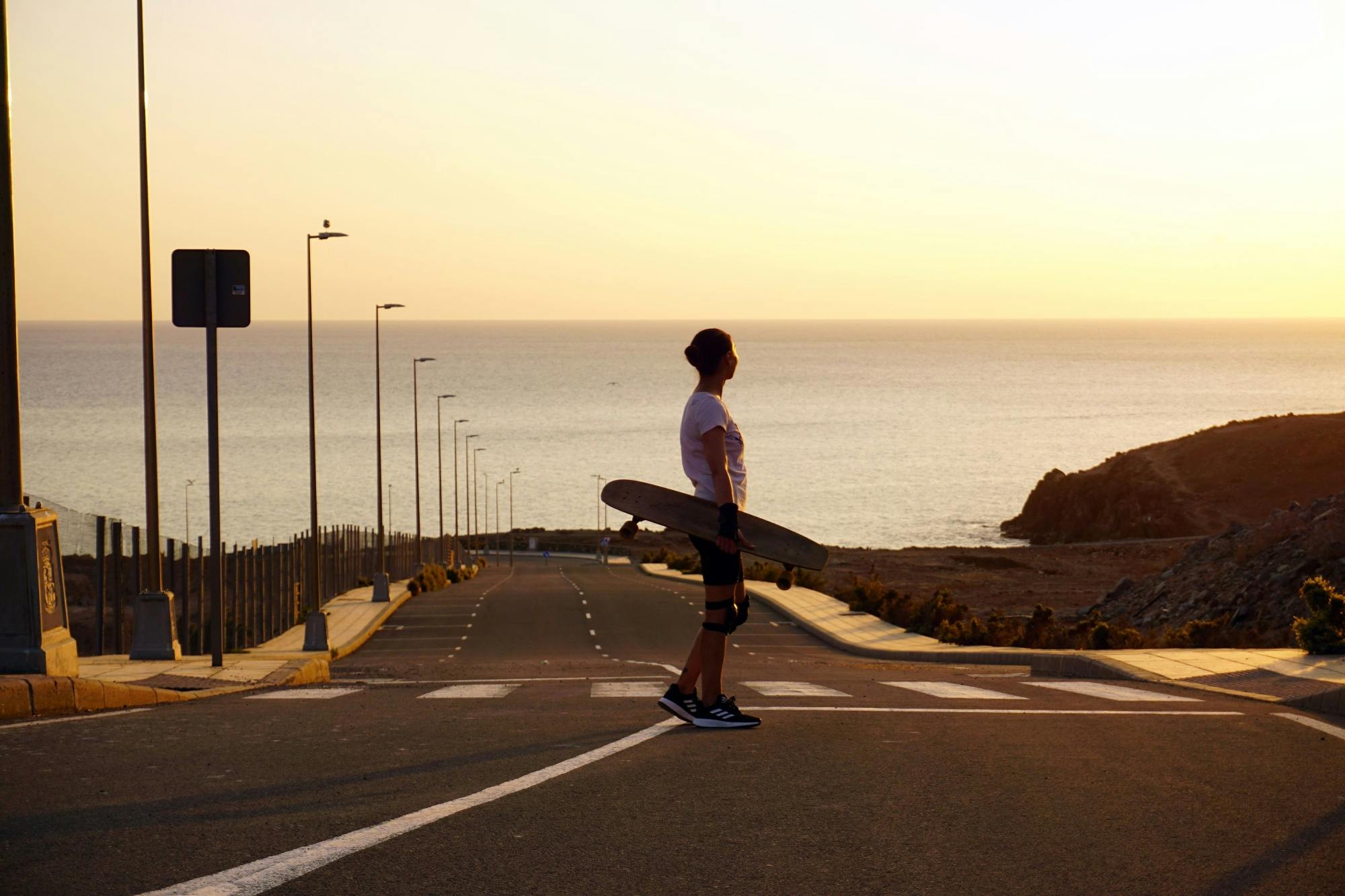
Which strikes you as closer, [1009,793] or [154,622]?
[1009,793]

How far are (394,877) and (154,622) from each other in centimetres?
1266

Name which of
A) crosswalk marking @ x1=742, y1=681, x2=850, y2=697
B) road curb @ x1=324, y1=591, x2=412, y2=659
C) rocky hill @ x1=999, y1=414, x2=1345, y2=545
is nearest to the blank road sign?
crosswalk marking @ x1=742, y1=681, x2=850, y2=697

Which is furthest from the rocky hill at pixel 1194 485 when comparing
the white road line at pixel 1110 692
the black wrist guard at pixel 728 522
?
the black wrist guard at pixel 728 522

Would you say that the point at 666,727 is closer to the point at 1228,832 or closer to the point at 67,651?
the point at 1228,832

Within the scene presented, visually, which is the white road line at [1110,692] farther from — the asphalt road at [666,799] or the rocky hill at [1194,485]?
the rocky hill at [1194,485]

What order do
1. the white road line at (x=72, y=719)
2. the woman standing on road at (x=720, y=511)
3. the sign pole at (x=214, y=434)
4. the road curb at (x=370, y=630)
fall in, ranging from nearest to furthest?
the woman standing on road at (x=720, y=511), the white road line at (x=72, y=719), the sign pole at (x=214, y=434), the road curb at (x=370, y=630)

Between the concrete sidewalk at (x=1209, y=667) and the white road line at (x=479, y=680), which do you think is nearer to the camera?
the concrete sidewalk at (x=1209, y=667)

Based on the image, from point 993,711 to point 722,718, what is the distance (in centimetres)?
247

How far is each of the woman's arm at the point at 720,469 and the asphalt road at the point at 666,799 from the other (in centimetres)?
133

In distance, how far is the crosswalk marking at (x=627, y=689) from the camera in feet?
38.6

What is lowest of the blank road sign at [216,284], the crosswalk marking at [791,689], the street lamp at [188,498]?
the street lamp at [188,498]

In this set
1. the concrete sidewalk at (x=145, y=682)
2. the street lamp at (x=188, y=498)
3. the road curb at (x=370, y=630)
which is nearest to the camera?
the concrete sidewalk at (x=145, y=682)

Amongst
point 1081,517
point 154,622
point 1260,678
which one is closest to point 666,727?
point 1260,678

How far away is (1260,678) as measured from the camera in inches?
499
